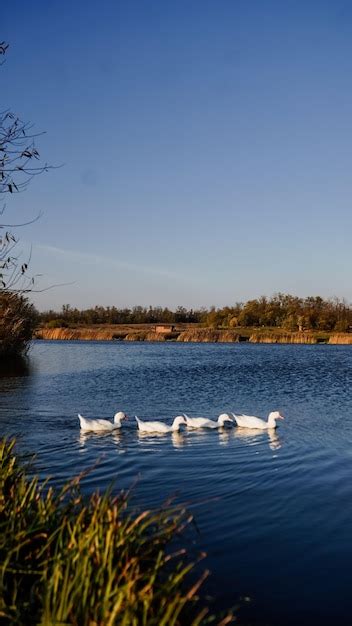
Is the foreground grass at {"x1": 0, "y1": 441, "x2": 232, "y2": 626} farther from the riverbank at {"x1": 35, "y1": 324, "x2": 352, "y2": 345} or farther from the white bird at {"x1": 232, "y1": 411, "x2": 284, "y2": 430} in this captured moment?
the riverbank at {"x1": 35, "y1": 324, "x2": 352, "y2": 345}

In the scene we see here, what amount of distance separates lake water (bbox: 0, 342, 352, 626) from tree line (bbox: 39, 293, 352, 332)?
183 ft

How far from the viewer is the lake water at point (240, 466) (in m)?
6.44

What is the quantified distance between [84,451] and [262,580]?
7.12 metres

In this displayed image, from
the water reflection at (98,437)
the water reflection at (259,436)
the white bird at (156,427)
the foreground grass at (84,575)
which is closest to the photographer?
the foreground grass at (84,575)

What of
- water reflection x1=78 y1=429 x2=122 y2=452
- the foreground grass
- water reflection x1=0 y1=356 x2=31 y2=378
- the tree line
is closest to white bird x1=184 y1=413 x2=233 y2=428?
water reflection x1=78 y1=429 x2=122 y2=452

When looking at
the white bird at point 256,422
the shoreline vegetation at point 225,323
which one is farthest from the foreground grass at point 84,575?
the shoreline vegetation at point 225,323

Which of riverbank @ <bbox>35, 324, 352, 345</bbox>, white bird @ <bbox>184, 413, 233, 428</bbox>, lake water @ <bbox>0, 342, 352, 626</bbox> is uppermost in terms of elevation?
riverbank @ <bbox>35, 324, 352, 345</bbox>

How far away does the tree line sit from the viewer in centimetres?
8306

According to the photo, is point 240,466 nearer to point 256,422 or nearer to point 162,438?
point 162,438

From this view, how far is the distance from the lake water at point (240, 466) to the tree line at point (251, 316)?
5576 centimetres

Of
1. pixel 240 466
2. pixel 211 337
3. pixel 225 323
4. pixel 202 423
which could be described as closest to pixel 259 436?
pixel 202 423

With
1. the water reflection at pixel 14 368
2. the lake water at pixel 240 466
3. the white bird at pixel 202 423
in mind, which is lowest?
the lake water at pixel 240 466

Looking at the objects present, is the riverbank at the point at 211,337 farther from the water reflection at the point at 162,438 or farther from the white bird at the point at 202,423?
the water reflection at the point at 162,438

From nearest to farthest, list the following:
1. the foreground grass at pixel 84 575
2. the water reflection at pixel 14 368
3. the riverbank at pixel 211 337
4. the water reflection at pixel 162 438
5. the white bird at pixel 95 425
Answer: the foreground grass at pixel 84 575 < the water reflection at pixel 162 438 < the white bird at pixel 95 425 < the water reflection at pixel 14 368 < the riverbank at pixel 211 337
